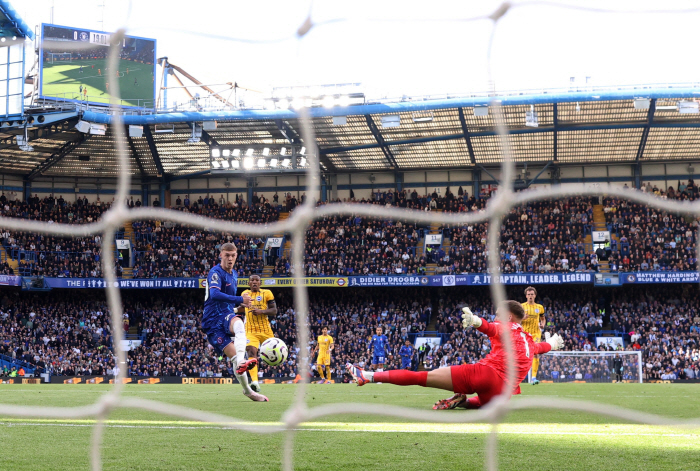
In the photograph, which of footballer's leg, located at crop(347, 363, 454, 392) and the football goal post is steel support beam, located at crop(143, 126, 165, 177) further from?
footballer's leg, located at crop(347, 363, 454, 392)

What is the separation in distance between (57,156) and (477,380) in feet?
94.5

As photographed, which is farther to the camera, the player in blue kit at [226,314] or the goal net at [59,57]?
the goal net at [59,57]

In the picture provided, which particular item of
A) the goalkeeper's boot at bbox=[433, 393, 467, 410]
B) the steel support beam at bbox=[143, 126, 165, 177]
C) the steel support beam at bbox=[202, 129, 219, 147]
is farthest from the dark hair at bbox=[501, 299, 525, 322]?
the steel support beam at bbox=[143, 126, 165, 177]

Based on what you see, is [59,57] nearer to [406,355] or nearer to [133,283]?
[133,283]

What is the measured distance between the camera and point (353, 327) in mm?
28453

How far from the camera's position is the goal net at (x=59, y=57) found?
2903 cm

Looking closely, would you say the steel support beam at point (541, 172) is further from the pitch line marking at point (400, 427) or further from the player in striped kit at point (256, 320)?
the pitch line marking at point (400, 427)

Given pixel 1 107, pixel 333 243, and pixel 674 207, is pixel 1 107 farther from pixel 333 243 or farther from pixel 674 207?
pixel 674 207

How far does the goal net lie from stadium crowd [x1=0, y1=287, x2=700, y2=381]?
9865mm

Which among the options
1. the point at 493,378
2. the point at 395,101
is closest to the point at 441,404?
the point at 493,378

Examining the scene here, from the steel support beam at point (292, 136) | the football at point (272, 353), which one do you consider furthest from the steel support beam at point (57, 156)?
the football at point (272, 353)

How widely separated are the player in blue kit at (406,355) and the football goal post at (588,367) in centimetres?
533

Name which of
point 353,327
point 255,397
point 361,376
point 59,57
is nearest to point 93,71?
point 59,57

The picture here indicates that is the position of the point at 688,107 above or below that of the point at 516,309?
above
